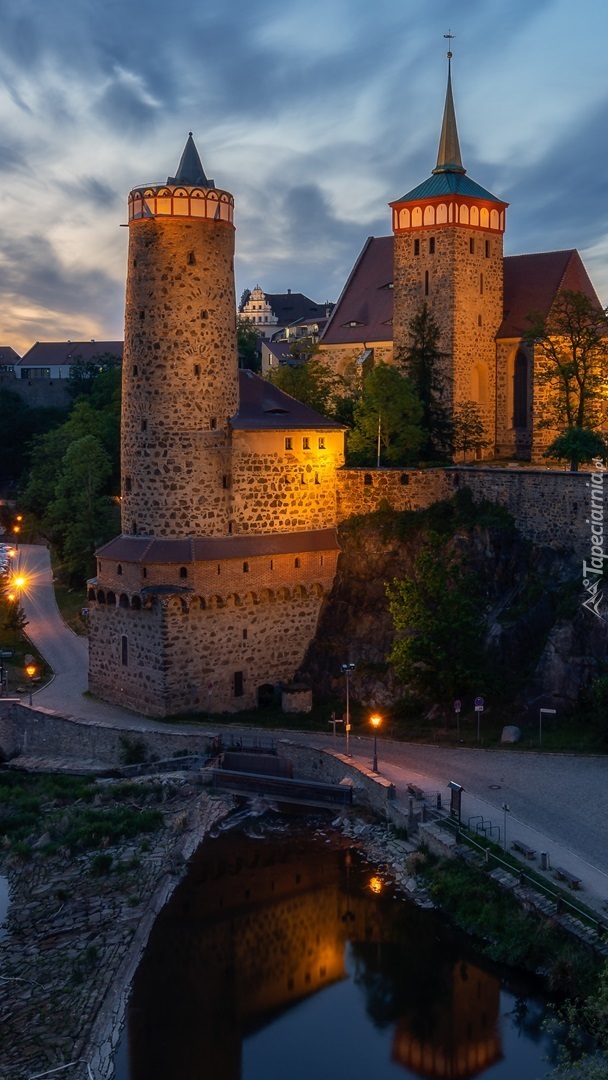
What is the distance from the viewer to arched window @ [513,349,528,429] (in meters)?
48.4

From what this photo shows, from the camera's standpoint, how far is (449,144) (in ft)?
161

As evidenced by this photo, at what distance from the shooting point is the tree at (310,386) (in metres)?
48.7

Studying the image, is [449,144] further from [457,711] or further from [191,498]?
[457,711]

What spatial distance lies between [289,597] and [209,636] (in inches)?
132

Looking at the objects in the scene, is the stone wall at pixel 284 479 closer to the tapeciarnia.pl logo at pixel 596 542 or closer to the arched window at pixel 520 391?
the tapeciarnia.pl logo at pixel 596 542

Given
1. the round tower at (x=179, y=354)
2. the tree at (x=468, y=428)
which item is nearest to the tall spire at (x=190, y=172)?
→ the round tower at (x=179, y=354)

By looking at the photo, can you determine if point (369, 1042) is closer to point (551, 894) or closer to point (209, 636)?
point (551, 894)

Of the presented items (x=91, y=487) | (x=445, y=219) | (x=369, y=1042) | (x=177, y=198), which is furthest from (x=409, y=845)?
(x=91, y=487)

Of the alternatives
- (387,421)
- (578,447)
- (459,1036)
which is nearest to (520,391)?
(387,421)

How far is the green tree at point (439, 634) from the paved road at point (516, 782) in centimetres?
210

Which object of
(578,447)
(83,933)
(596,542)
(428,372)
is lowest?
(83,933)

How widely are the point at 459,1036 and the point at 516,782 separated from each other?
831cm

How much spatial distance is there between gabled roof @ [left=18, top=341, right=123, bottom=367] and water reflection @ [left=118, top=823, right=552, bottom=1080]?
319 feet

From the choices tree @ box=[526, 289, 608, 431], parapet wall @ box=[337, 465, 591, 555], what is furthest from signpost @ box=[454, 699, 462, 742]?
tree @ box=[526, 289, 608, 431]
